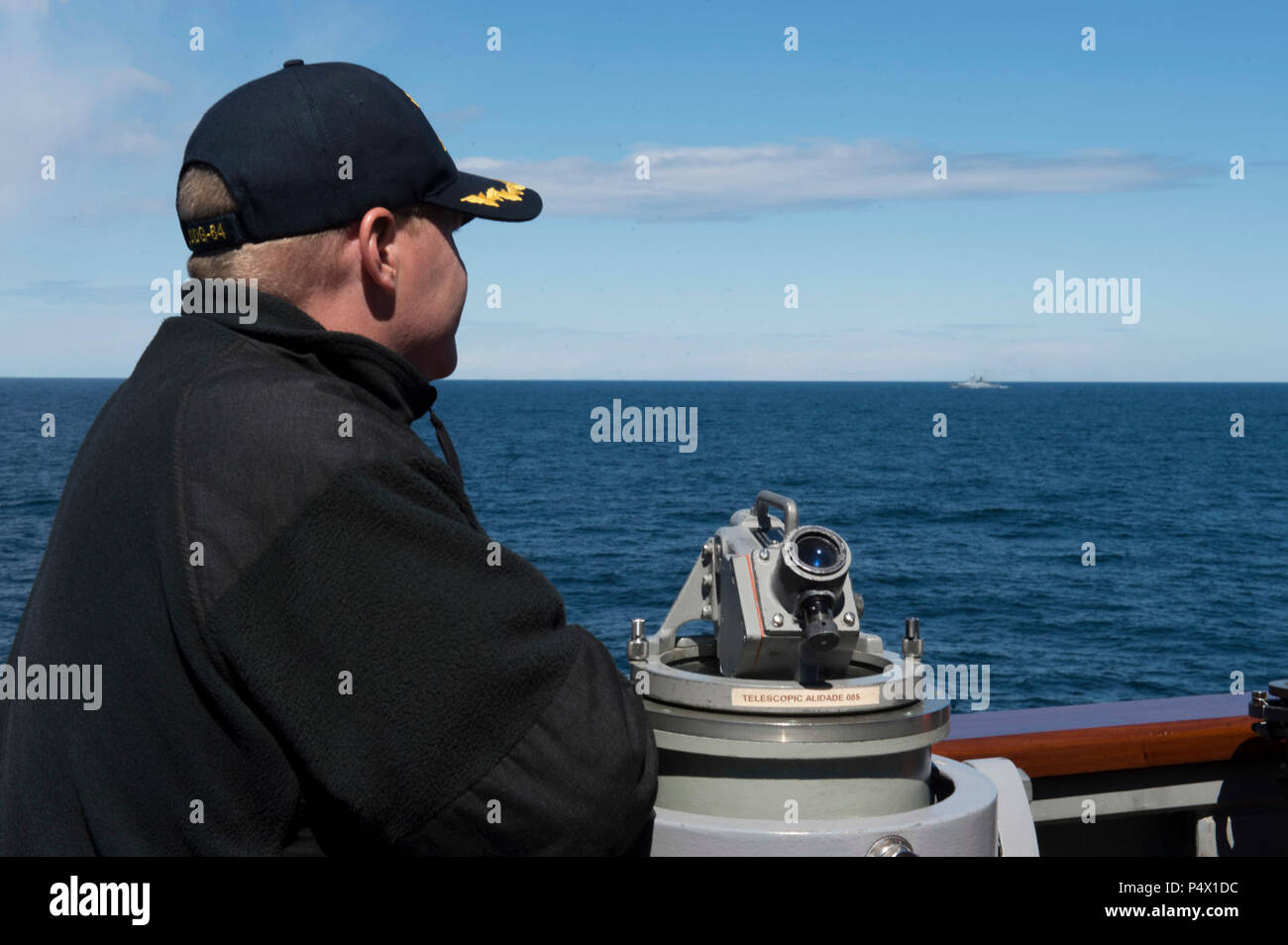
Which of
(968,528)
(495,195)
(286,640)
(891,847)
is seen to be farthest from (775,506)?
(968,528)

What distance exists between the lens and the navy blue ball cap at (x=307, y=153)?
1609 mm

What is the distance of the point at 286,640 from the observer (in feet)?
4.38

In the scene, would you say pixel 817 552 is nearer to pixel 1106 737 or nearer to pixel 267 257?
pixel 267 257

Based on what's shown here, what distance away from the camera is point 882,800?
2.02 m

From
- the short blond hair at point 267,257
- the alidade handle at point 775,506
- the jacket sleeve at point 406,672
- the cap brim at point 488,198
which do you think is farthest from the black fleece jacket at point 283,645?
the alidade handle at point 775,506

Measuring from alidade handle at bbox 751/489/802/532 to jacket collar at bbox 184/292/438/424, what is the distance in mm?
672

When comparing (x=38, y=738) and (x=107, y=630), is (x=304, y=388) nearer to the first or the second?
(x=107, y=630)

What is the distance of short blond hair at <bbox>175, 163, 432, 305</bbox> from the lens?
1623 mm

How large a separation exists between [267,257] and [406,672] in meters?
0.59

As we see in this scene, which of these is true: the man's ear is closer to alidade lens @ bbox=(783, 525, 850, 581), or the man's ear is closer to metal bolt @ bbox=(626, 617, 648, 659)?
alidade lens @ bbox=(783, 525, 850, 581)

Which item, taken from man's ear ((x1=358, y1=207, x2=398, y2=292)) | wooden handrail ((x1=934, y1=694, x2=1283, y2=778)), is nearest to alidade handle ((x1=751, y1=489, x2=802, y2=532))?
man's ear ((x1=358, y1=207, x2=398, y2=292))

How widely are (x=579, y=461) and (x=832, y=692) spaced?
62181mm
